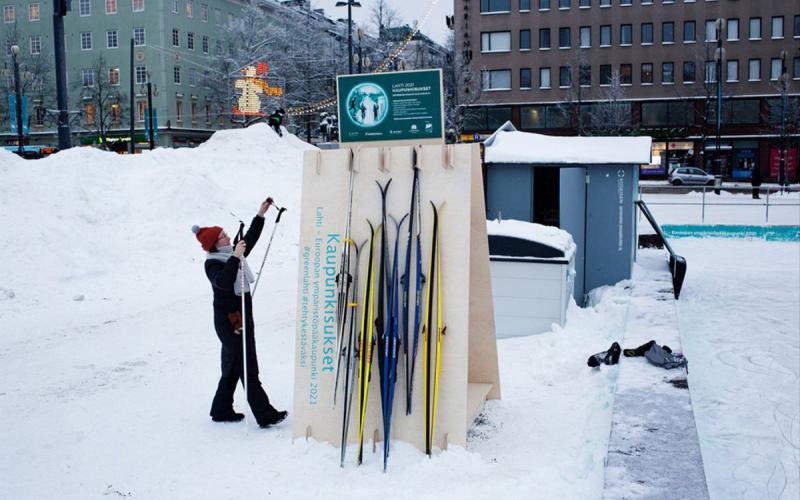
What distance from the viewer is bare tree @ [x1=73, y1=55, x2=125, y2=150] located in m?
58.2

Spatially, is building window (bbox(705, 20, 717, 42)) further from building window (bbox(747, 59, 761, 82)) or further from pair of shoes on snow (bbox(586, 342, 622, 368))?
pair of shoes on snow (bbox(586, 342, 622, 368))

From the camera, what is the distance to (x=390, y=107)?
219 inches

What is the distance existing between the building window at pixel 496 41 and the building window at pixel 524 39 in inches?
35.7

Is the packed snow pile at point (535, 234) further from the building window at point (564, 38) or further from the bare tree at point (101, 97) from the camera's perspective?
the building window at point (564, 38)

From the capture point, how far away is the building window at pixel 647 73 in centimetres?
5978

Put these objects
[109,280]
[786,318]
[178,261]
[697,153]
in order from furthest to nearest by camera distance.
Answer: [697,153] < [178,261] < [109,280] < [786,318]

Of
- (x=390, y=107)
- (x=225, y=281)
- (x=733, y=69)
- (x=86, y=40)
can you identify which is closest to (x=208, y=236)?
(x=225, y=281)

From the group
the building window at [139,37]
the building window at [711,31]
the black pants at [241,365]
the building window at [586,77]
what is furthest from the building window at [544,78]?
the black pants at [241,365]

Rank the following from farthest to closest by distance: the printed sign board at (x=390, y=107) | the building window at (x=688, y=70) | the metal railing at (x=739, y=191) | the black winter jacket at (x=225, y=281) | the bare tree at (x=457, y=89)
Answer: the building window at (x=688, y=70)
the bare tree at (x=457, y=89)
the metal railing at (x=739, y=191)
the black winter jacket at (x=225, y=281)
the printed sign board at (x=390, y=107)

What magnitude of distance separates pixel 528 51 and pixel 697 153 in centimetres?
1470

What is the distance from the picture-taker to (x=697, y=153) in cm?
5881

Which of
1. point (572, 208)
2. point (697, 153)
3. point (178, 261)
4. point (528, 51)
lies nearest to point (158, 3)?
point (528, 51)

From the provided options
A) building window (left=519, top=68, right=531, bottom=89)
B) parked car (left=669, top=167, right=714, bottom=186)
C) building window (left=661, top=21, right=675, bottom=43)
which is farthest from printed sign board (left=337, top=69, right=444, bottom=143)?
building window (left=661, top=21, right=675, bottom=43)

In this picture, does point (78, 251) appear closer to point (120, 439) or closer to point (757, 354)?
point (120, 439)
